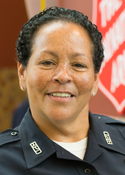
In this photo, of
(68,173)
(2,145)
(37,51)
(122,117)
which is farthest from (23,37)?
(122,117)

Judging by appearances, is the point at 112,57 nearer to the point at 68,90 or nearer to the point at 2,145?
the point at 68,90

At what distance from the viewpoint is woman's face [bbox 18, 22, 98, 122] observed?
3.07 feet

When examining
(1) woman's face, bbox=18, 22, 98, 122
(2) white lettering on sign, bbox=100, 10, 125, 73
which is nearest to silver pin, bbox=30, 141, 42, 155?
(1) woman's face, bbox=18, 22, 98, 122

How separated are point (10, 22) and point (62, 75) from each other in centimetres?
258

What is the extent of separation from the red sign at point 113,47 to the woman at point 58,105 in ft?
1.60

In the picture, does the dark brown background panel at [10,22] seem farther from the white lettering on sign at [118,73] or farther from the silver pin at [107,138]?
the silver pin at [107,138]

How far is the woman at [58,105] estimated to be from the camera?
932 mm

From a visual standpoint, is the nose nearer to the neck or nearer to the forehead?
the forehead

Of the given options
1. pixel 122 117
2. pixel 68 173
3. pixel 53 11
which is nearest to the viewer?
pixel 68 173

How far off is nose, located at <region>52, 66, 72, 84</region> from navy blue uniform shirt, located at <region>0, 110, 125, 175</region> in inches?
10.4

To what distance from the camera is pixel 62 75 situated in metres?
0.91

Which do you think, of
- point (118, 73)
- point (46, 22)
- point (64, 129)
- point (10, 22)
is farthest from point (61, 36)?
point (10, 22)

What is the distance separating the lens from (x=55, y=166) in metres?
0.93

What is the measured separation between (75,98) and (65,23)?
0.33 metres
